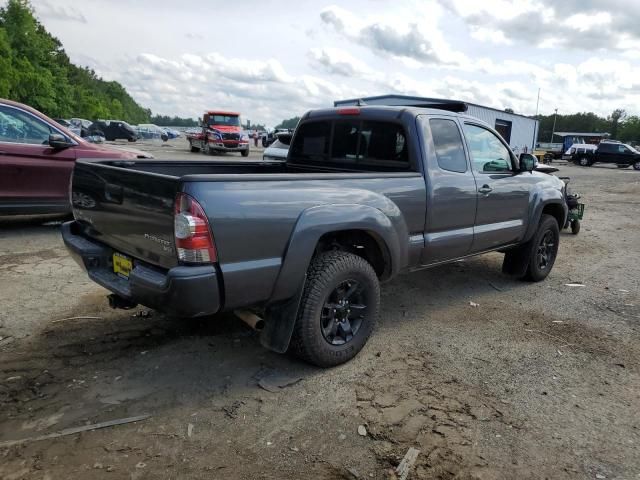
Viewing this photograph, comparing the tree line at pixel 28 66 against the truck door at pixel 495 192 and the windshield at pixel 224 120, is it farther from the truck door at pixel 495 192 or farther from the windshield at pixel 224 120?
the truck door at pixel 495 192

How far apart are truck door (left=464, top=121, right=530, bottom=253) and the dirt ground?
0.71 metres

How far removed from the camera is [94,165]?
3516 mm

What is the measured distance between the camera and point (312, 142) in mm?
4988

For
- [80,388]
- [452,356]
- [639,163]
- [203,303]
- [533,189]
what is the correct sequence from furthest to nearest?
[639,163] < [533,189] < [452,356] < [80,388] < [203,303]

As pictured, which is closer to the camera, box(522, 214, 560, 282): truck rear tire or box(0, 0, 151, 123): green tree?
box(522, 214, 560, 282): truck rear tire

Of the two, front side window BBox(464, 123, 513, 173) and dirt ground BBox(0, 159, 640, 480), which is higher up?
front side window BBox(464, 123, 513, 173)

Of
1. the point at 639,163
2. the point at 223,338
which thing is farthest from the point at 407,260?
the point at 639,163

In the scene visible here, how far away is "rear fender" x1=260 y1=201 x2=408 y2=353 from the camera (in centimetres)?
312

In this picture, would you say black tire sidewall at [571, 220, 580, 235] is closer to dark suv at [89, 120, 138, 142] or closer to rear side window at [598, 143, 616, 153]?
rear side window at [598, 143, 616, 153]

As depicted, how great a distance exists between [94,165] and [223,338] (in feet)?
5.22

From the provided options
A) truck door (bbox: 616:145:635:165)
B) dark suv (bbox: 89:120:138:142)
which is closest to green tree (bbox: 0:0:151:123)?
dark suv (bbox: 89:120:138:142)

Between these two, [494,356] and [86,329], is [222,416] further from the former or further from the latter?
[494,356]

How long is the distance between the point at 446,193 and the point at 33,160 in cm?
551

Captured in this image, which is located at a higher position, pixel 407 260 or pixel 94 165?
pixel 94 165
